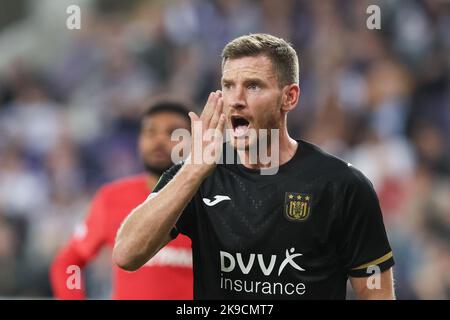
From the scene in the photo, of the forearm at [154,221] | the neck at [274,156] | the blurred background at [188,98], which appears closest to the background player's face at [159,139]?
the neck at [274,156]

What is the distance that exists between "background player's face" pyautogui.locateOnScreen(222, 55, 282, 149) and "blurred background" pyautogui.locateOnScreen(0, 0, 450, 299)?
4242 mm

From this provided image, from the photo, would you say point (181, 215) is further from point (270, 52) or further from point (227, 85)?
point (270, 52)

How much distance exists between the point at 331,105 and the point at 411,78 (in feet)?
2.62

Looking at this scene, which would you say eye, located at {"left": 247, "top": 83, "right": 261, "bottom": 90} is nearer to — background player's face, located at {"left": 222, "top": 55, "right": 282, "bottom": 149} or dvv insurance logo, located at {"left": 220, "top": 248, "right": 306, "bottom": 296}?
background player's face, located at {"left": 222, "top": 55, "right": 282, "bottom": 149}

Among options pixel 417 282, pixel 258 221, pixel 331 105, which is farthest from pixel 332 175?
pixel 331 105

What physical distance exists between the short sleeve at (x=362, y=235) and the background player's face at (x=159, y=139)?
1811 mm

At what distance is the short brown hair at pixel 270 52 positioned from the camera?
3.28m

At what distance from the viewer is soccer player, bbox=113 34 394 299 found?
125 inches

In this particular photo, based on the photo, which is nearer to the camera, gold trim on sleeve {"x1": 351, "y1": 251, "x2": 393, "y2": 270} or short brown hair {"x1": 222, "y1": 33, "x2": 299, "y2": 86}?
gold trim on sleeve {"x1": 351, "y1": 251, "x2": 393, "y2": 270}

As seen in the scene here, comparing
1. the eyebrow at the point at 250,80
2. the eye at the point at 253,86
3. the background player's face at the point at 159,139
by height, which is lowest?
the background player's face at the point at 159,139

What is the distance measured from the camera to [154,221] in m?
3.02

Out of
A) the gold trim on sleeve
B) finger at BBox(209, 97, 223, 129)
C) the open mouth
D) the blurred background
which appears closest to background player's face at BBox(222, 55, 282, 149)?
the open mouth

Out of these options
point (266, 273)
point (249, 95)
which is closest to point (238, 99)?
point (249, 95)

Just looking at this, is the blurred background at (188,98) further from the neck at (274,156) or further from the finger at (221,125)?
the finger at (221,125)
